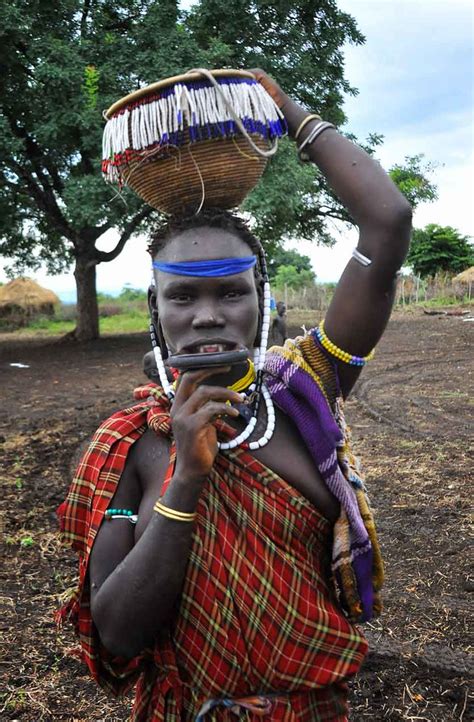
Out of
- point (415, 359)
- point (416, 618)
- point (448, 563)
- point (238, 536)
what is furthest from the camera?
point (415, 359)

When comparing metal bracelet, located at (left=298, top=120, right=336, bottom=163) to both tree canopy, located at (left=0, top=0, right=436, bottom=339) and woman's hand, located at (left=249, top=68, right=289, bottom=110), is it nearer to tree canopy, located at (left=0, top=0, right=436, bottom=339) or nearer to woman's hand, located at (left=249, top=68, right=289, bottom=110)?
woman's hand, located at (left=249, top=68, right=289, bottom=110)

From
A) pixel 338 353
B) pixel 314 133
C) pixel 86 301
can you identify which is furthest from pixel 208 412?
pixel 86 301

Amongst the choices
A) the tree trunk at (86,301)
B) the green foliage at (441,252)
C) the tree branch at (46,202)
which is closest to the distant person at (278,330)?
the tree branch at (46,202)

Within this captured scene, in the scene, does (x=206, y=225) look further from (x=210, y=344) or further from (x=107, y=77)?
(x=107, y=77)

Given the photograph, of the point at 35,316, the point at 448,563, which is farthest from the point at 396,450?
the point at 35,316

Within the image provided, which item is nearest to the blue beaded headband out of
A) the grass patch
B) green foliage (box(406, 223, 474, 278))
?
the grass patch

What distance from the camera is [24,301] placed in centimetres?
2295

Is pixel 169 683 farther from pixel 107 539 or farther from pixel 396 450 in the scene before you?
pixel 396 450

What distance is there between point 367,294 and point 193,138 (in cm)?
46

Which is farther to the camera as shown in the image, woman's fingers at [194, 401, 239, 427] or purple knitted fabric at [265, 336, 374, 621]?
purple knitted fabric at [265, 336, 374, 621]

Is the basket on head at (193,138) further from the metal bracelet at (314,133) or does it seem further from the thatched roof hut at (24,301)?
the thatched roof hut at (24,301)

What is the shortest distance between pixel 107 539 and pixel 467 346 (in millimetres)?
11686

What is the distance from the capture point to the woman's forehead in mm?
1270

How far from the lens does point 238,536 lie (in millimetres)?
1248
